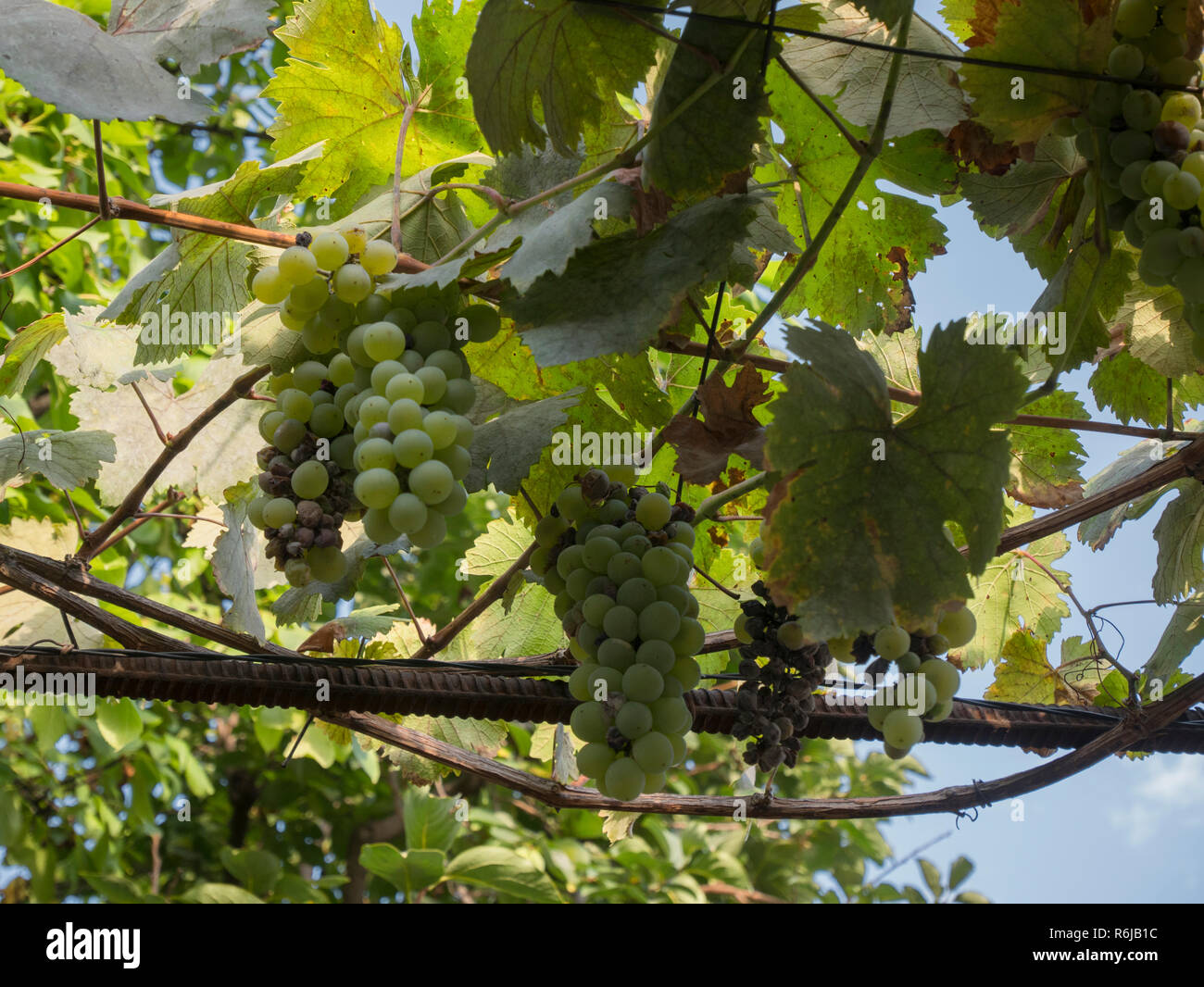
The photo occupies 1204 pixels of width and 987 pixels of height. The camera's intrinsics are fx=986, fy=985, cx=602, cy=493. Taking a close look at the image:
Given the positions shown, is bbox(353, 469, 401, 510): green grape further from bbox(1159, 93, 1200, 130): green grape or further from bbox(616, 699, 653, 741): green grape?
bbox(1159, 93, 1200, 130): green grape

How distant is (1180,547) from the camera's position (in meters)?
1.11

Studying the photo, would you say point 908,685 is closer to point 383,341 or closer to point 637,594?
point 637,594

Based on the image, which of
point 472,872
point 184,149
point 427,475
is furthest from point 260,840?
point 427,475

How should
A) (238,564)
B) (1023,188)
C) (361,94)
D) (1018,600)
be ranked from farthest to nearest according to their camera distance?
(1018,600), (238,564), (361,94), (1023,188)

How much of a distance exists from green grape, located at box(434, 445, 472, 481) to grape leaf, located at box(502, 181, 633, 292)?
120 millimetres

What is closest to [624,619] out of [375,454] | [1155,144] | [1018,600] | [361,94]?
[375,454]

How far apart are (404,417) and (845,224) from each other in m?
0.63

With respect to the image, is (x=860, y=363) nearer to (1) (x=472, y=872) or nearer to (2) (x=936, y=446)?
(2) (x=936, y=446)

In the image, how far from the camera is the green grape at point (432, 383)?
684mm

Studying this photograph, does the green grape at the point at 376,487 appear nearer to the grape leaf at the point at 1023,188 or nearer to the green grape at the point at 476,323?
the green grape at the point at 476,323

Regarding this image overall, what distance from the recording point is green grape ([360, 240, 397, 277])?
0.73 meters

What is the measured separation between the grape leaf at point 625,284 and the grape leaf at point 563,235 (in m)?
0.02

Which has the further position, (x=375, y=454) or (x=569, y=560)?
(x=569, y=560)

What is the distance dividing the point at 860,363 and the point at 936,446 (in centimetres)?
8
